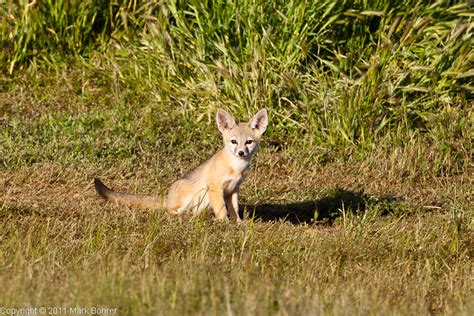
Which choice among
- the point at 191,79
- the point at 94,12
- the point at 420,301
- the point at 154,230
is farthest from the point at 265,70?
the point at 420,301

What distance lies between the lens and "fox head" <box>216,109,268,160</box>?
27.5 feet

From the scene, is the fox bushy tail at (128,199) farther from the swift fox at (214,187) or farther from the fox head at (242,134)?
the fox head at (242,134)

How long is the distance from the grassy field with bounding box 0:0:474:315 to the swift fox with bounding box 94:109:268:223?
0.20m

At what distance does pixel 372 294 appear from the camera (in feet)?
19.9

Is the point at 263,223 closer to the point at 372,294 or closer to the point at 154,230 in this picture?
the point at 154,230

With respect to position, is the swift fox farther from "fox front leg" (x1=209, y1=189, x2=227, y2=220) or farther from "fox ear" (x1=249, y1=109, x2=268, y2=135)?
"fox ear" (x1=249, y1=109, x2=268, y2=135)

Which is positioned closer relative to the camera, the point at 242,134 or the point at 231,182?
the point at 231,182

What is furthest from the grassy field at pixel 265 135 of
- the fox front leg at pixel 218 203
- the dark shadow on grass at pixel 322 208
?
the fox front leg at pixel 218 203

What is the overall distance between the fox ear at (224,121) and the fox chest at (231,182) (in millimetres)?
600

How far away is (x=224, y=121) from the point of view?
29.0 feet

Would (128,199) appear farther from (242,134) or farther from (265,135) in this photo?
(265,135)

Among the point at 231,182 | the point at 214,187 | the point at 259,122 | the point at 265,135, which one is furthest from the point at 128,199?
the point at 265,135

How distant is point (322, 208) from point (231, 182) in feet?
3.94

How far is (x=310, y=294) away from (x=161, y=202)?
225 centimetres
